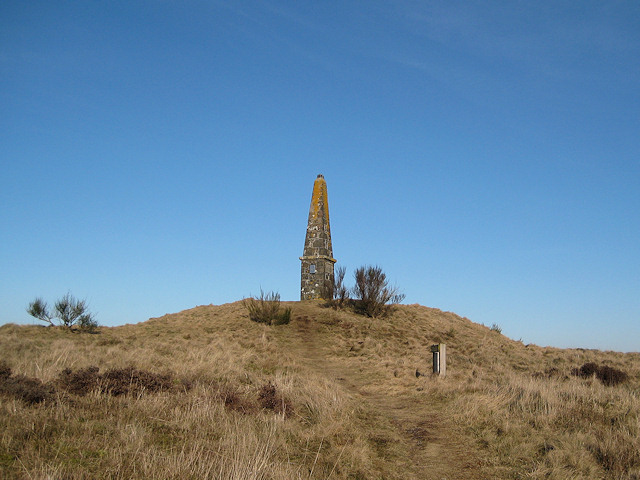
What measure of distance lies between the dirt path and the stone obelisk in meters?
15.6

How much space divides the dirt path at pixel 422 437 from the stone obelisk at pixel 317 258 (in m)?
15.6

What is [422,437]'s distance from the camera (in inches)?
317

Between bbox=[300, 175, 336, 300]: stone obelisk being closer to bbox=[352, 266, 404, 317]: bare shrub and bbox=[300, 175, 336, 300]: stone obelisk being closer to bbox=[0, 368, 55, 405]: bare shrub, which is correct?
bbox=[352, 266, 404, 317]: bare shrub

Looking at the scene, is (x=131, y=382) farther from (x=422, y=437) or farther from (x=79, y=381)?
(x=422, y=437)

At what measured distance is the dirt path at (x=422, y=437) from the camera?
651cm

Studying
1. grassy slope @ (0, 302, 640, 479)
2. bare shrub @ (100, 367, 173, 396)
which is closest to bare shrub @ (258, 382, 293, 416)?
grassy slope @ (0, 302, 640, 479)

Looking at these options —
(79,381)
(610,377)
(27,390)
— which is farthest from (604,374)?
(27,390)

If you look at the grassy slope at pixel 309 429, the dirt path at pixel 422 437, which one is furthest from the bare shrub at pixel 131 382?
the dirt path at pixel 422 437

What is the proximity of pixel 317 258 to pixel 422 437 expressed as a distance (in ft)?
72.5

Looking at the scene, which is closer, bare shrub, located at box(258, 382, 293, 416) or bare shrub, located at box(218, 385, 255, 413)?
bare shrub, located at box(218, 385, 255, 413)

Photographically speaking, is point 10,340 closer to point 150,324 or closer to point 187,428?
point 150,324

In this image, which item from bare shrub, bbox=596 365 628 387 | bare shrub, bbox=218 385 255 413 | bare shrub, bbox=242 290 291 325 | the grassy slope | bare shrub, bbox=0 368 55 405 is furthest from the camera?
bare shrub, bbox=242 290 291 325

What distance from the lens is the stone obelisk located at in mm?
30047

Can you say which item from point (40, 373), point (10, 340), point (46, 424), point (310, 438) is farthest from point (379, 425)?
point (10, 340)
